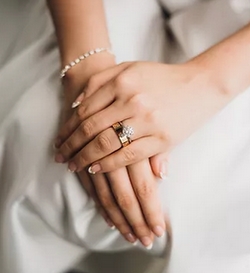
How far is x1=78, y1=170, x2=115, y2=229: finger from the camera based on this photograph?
789 mm

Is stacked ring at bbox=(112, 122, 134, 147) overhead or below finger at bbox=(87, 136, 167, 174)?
overhead

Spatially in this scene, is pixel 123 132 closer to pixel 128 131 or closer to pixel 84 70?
pixel 128 131

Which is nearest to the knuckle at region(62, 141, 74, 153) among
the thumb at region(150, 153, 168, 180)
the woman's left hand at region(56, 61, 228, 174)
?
the woman's left hand at region(56, 61, 228, 174)

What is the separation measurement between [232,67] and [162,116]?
0.12 meters

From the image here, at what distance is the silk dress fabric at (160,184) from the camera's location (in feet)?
2.48

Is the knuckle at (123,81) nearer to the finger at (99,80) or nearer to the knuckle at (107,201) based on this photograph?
the finger at (99,80)

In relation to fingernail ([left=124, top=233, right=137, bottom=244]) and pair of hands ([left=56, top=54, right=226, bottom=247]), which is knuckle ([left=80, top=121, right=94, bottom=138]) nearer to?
pair of hands ([left=56, top=54, right=226, bottom=247])

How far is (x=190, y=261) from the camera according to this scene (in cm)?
76

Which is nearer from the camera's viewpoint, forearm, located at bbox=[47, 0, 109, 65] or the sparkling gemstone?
the sparkling gemstone

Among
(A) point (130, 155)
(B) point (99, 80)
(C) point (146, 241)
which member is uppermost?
(B) point (99, 80)

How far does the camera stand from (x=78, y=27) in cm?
88

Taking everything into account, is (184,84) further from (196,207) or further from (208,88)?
(196,207)

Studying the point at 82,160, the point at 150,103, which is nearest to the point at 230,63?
the point at 150,103

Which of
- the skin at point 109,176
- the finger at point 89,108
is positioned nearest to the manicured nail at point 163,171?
the skin at point 109,176
